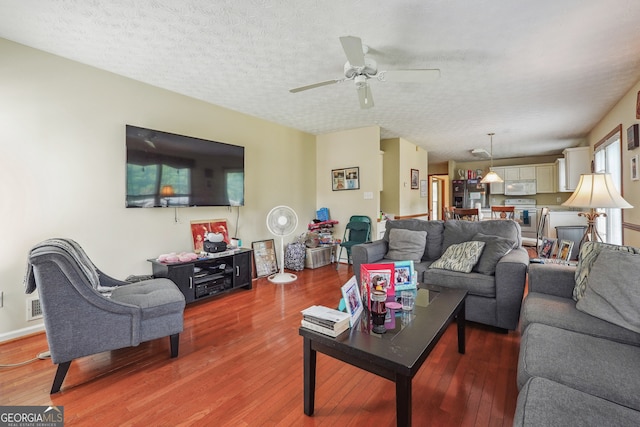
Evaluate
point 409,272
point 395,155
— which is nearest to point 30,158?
point 409,272

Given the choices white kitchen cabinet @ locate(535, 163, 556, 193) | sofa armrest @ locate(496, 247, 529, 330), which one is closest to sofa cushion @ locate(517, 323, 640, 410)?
sofa armrest @ locate(496, 247, 529, 330)

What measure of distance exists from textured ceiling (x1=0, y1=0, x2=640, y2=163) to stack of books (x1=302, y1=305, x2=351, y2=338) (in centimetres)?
190

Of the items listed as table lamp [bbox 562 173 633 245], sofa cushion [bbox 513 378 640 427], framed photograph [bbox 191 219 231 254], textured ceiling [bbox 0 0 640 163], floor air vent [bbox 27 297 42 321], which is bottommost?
floor air vent [bbox 27 297 42 321]

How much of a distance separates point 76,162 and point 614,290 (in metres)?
4.05

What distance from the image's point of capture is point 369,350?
126cm

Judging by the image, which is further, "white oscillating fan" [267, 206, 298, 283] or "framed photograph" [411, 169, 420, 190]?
"framed photograph" [411, 169, 420, 190]

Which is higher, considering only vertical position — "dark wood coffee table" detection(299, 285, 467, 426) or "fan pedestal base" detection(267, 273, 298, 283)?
"dark wood coffee table" detection(299, 285, 467, 426)

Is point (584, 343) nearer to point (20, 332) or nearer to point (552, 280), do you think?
point (552, 280)

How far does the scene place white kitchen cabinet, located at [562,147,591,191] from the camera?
5438 mm

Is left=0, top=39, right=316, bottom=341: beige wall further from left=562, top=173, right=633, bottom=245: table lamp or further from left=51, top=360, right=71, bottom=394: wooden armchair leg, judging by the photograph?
left=562, top=173, right=633, bottom=245: table lamp

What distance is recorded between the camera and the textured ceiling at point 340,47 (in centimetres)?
191

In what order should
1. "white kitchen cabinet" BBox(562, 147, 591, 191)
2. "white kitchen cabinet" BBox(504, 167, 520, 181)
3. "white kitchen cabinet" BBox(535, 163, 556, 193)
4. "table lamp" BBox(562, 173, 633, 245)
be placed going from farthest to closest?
"white kitchen cabinet" BBox(504, 167, 520, 181) → "white kitchen cabinet" BBox(535, 163, 556, 193) → "white kitchen cabinet" BBox(562, 147, 591, 191) → "table lamp" BBox(562, 173, 633, 245)

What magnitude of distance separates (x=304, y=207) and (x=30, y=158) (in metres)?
3.56

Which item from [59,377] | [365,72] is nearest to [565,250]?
[365,72]
